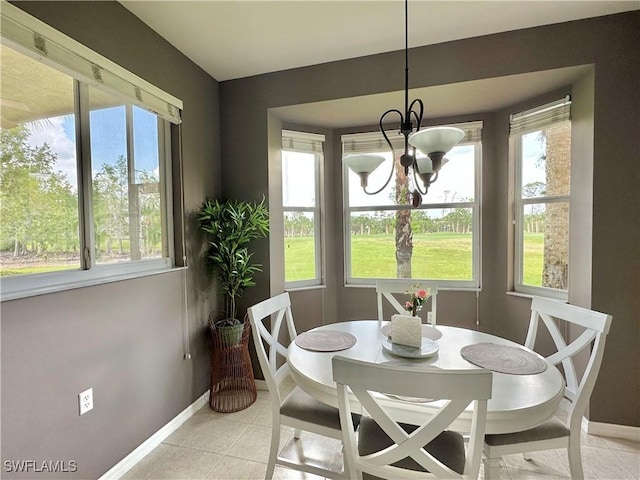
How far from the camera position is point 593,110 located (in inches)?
78.1

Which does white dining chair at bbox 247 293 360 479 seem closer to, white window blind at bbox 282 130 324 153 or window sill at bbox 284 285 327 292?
window sill at bbox 284 285 327 292

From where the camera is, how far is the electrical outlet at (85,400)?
1504 millimetres

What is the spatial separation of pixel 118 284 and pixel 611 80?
3.33 meters

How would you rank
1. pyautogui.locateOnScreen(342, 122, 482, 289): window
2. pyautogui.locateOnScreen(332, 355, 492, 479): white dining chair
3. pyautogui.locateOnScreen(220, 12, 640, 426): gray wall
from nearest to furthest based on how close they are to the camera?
pyautogui.locateOnScreen(332, 355, 492, 479): white dining chair
pyautogui.locateOnScreen(220, 12, 640, 426): gray wall
pyautogui.locateOnScreen(342, 122, 482, 289): window

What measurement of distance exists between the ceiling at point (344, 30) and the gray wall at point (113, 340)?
238 mm

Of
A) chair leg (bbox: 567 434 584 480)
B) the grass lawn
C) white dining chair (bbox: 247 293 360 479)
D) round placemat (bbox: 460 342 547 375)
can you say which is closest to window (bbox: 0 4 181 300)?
white dining chair (bbox: 247 293 360 479)

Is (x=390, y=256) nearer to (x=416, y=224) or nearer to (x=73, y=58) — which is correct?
(x=416, y=224)

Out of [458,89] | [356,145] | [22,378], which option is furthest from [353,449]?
[356,145]

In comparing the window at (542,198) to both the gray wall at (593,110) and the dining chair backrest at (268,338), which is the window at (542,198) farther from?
the dining chair backrest at (268,338)

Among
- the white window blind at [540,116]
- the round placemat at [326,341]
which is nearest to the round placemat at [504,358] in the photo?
the round placemat at [326,341]

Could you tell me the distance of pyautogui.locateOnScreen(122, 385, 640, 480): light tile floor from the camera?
1.68 meters

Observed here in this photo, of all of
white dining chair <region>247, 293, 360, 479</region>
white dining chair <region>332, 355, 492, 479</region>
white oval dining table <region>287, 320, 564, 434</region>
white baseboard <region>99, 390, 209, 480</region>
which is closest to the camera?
white dining chair <region>332, 355, 492, 479</region>

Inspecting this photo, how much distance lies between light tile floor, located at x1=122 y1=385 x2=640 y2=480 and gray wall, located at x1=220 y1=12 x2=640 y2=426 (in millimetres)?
282

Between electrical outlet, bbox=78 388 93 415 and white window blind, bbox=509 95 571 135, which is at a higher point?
white window blind, bbox=509 95 571 135
